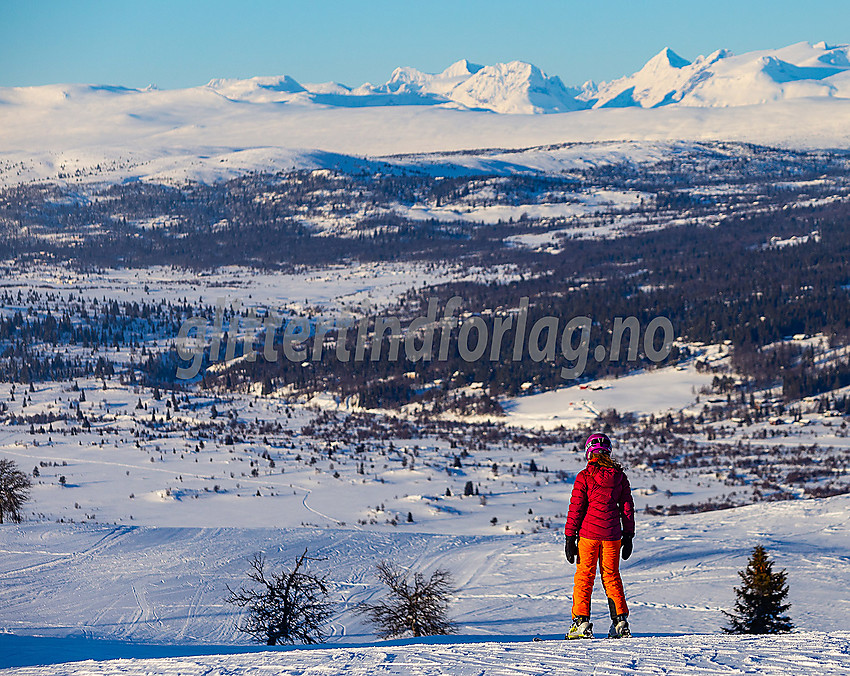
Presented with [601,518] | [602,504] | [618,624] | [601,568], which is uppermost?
[602,504]

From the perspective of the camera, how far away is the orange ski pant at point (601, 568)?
1272 centimetres

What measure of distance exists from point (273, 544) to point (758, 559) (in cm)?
1995

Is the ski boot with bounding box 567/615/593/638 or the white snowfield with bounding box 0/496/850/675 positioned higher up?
the ski boot with bounding box 567/615/593/638

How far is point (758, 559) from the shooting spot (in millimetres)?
21469

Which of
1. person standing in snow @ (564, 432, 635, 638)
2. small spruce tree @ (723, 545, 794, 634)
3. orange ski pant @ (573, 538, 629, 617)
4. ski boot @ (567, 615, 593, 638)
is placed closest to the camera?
person standing in snow @ (564, 432, 635, 638)

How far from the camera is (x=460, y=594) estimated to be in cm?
2881

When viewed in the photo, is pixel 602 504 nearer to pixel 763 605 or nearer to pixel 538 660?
pixel 538 660

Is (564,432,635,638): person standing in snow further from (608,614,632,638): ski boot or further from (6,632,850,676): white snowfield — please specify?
(6,632,850,676): white snowfield

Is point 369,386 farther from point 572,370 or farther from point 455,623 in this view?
point 455,623

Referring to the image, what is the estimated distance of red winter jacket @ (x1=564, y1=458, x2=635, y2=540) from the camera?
1261 cm

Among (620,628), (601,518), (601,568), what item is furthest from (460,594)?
(601,518)

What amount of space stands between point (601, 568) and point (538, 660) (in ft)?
5.55

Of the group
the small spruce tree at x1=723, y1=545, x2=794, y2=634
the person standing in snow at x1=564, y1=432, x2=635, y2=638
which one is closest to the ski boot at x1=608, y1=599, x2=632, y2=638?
the person standing in snow at x1=564, y1=432, x2=635, y2=638

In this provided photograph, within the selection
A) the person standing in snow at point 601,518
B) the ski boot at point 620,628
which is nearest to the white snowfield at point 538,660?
the ski boot at point 620,628
